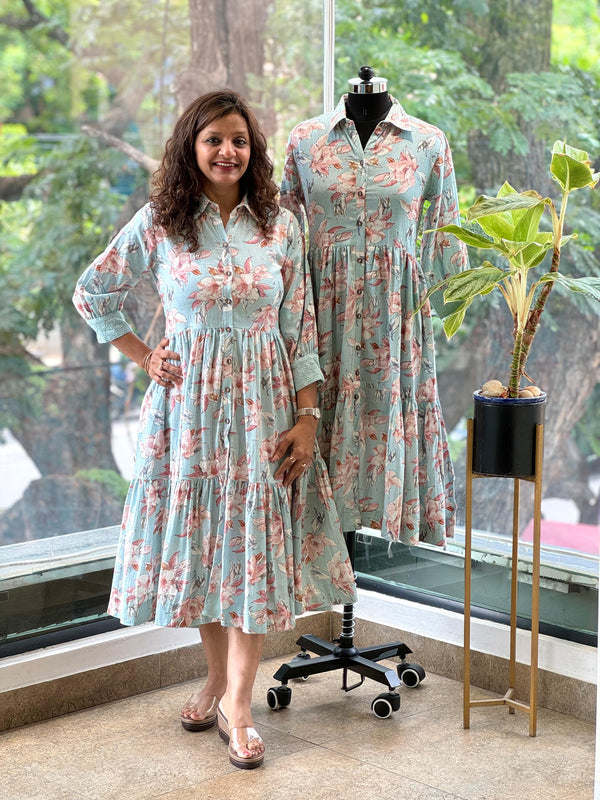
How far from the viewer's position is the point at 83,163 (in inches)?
239

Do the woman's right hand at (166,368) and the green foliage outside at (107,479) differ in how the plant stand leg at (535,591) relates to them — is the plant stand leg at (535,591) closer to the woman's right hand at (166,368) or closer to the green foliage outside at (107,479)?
the woman's right hand at (166,368)

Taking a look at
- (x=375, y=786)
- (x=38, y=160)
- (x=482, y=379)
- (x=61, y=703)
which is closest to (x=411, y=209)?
(x=375, y=786)

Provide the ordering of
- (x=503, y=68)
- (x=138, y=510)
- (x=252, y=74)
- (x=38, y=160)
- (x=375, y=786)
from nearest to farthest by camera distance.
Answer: (x=375, y=786) → (x=138, y=510) → (x=503, y=68) → (x=252, y=74) → (x=38, y=160)

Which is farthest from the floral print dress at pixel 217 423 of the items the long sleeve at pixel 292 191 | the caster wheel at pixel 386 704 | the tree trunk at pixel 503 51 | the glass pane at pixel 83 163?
the tree trunk at pixel 503 51

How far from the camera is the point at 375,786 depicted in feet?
8.20

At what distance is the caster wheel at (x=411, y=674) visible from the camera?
10.1ft

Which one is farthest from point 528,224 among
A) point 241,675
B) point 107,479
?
point 107,479

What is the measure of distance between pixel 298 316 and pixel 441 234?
0.44m

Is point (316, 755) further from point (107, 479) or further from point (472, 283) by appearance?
point (107, 479)

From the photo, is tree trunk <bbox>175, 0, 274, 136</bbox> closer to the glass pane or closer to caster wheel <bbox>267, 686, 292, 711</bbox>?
the glass pane

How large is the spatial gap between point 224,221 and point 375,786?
1314mm

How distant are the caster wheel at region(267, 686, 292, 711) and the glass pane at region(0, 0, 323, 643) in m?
2.46

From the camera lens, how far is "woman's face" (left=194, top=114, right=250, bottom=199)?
2555mm

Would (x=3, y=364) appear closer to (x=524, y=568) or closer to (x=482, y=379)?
(x=482, y=379)
